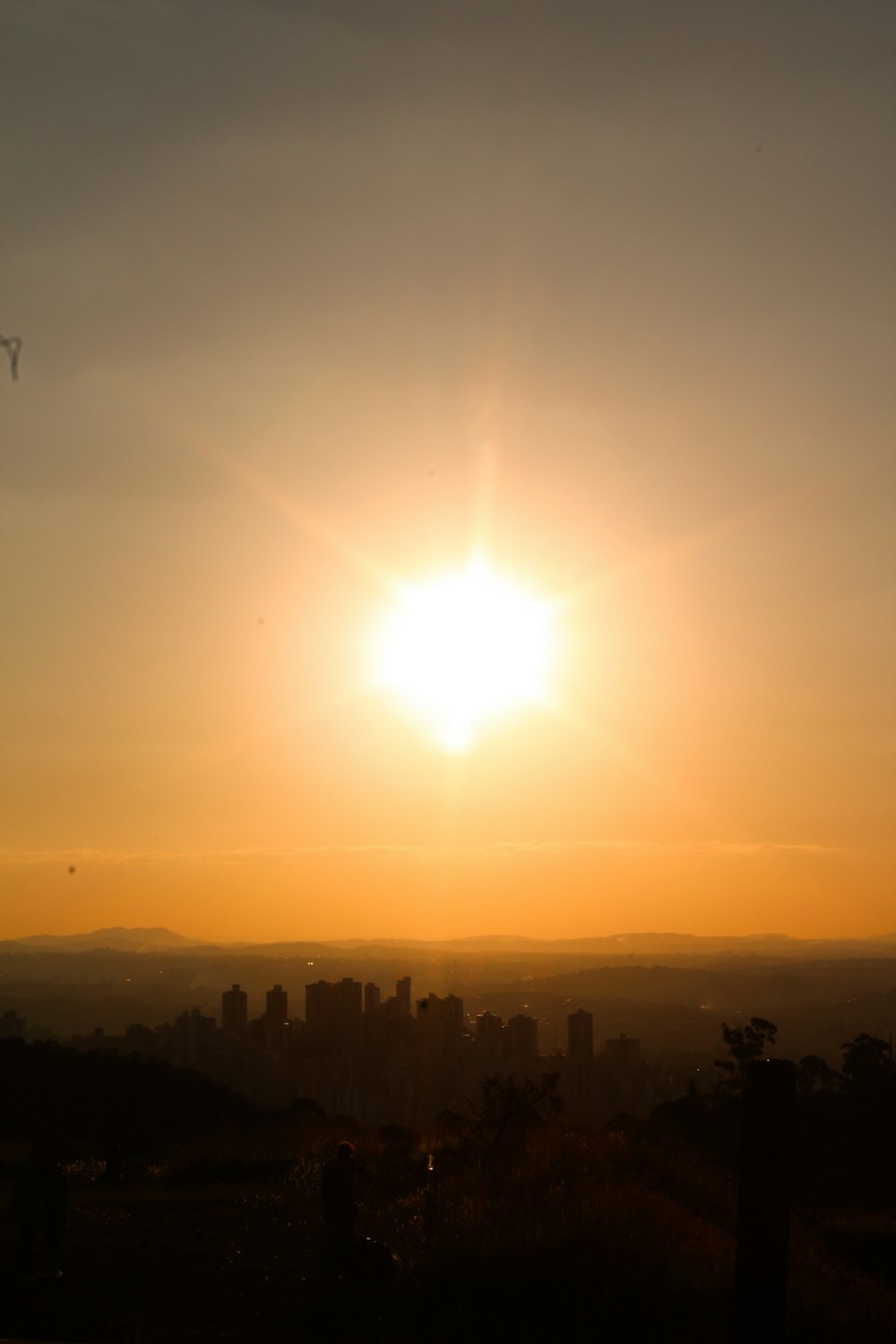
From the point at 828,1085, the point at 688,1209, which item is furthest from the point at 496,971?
the point at 688,1209

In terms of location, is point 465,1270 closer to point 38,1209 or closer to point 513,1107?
point 38,1209

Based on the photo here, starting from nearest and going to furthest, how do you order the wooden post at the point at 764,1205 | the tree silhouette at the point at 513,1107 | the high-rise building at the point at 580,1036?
the wooden post at the point at 764,1205 → the tree silhouette at the point at 513,1107 → the high-rise building at the point at 580,1036

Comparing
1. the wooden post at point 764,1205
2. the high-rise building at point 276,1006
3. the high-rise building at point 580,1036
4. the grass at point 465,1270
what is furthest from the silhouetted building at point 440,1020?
the wooden post at point 764,1205

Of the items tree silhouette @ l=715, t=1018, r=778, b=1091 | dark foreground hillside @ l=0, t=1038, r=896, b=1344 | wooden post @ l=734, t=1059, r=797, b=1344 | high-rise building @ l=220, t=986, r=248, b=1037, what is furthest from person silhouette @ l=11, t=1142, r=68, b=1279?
high-rise building @ l=220, t=986, r=248, b=1037

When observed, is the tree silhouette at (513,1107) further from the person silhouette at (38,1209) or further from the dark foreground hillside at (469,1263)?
the person silhouette at (38,1209)

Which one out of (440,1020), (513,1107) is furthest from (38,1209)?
(440,1020)

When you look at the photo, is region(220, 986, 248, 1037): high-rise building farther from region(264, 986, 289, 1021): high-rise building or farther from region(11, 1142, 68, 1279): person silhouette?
region(11, 1142, 68, 1279): person silhouette
